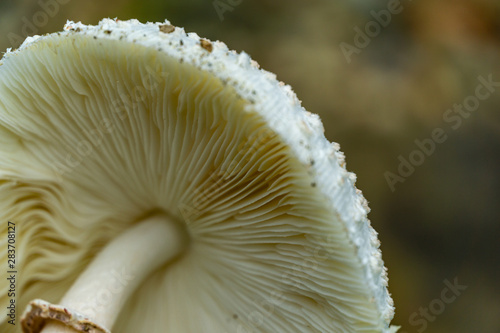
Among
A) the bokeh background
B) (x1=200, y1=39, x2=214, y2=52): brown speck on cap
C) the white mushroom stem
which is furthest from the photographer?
the bokeh background

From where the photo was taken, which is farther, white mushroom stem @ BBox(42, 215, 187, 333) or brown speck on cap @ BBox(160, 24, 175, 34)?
white mushroom stem @ BBox(42, 215, 187, 333)

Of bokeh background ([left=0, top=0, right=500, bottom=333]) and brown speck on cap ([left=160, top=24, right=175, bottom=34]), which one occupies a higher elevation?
bokeh background ([left=0, top=0, right=500, bottom=333])

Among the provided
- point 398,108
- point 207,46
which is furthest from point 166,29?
point 398,108

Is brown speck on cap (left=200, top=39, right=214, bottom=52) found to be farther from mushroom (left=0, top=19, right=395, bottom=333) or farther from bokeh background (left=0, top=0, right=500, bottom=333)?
bokeh background (left=0, top=0, right=500, bottom=333)

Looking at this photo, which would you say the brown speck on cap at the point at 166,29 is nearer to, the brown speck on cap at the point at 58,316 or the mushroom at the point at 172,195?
the mushroom at the point at 172,195

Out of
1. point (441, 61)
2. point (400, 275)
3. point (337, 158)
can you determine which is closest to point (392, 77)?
point (441, 61)

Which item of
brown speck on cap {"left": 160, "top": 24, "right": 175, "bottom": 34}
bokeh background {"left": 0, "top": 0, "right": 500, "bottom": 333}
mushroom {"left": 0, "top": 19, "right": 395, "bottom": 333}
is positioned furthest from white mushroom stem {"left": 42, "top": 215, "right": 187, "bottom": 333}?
bokeh background {"left": 0, "top": 0, "right": 500, "bottom": 333}

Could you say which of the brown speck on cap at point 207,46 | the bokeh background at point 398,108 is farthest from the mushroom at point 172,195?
the bokeh background at point 398,108

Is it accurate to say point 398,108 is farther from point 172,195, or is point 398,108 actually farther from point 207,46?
point 207,46
